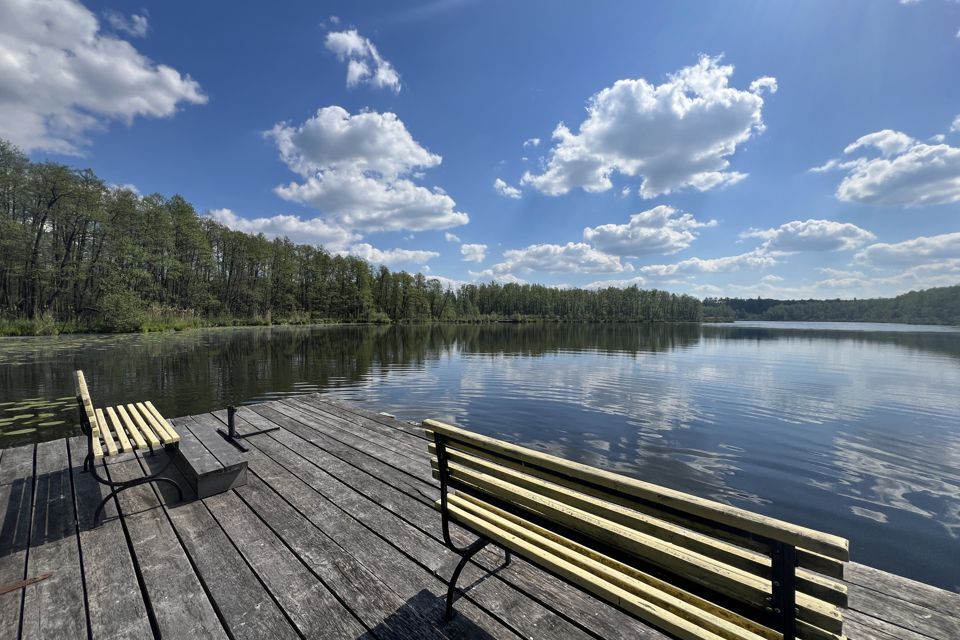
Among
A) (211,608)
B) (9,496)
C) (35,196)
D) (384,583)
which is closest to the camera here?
(211,608)

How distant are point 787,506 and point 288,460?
7307 mm

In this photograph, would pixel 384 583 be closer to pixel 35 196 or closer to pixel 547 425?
pixel 547 425

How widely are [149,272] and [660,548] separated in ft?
181

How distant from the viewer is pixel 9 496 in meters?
3.75

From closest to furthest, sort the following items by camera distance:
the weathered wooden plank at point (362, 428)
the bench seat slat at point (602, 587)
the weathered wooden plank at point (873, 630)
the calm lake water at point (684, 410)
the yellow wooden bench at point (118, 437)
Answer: the bench seat slat at point (602, 587)
the weathered wooden plank at point (873, 630)
the yellow wooden bench at point (118, 437)
the weathered wooden plank at point (362, 428)
the calm lake water at point (684, 410)

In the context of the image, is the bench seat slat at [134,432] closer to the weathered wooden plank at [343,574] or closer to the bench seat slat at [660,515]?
the weathered wooden plank at [343,574]

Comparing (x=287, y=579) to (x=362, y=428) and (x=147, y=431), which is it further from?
(x=362, y=428)

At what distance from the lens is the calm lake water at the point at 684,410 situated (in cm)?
605

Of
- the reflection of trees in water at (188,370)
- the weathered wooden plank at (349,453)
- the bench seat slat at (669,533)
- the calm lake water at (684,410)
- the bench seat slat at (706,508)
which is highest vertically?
the bench seat slat at (706,508)

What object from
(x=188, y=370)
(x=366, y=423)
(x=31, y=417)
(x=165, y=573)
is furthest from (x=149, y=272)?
(x=165, y=573)

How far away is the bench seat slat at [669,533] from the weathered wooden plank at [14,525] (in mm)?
2838

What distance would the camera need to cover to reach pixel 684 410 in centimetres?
1117

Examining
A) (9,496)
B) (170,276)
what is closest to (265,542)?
(9,496)

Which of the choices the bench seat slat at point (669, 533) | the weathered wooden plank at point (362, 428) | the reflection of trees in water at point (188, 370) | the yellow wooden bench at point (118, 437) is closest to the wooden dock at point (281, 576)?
the yellow wooden bench at point (118, 437)
